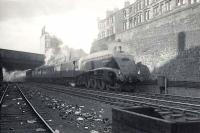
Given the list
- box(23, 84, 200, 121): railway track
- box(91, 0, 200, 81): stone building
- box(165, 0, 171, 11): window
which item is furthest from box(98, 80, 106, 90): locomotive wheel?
box(165, 0, 171, 11): window

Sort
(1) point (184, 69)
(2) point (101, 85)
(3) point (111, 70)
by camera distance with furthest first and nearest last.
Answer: (2) point (101, 85)
(1) point (184, 69)
(3) point (111, 70)

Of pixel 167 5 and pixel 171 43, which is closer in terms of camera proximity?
pixel 171 43

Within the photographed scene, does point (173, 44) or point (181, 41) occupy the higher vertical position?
point (181, 41)

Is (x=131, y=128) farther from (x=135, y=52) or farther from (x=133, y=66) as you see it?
(x=135, y=52)

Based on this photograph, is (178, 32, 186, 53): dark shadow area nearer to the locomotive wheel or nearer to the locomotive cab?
the locomotive cab

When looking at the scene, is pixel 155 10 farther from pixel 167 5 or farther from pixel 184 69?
pixel 184 69

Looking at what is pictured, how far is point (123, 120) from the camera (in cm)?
571

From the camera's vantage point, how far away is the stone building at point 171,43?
72.0 ft

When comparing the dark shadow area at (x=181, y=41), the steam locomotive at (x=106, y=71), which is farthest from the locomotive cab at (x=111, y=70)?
the dark shadow area at (x=181, y=41)

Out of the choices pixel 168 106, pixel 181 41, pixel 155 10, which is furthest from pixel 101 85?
pixel 155 10

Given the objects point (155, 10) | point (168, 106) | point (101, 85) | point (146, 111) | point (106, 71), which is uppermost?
point (155, 10)

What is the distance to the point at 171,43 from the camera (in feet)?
81.0

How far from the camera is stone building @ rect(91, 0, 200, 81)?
21.9 m

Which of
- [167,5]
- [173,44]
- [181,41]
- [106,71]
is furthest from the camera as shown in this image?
[167,5]
